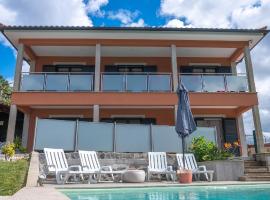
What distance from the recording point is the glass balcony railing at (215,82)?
15023 millimetres

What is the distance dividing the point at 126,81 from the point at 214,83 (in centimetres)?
412

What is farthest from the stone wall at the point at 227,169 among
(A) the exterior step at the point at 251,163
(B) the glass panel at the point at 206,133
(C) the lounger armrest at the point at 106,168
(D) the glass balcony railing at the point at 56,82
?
(D) the glass balcony railing at the point at 56,82

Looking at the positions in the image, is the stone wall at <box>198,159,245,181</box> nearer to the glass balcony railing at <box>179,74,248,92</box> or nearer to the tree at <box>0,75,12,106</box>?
the glass balcony railing at <box>179,74,248,92</box>

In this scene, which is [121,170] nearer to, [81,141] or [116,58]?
[81,141]

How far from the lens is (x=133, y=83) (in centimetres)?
1491

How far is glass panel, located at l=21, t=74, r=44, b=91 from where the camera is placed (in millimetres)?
14414

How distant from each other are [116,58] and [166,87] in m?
4.15

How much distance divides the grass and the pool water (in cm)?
107

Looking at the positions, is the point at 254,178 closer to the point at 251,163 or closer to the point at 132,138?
the point at 251,163

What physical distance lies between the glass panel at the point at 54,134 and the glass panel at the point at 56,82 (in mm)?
3747

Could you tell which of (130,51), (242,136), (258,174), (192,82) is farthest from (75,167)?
(242,136)

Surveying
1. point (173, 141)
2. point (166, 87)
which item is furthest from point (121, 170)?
point (166, 87)

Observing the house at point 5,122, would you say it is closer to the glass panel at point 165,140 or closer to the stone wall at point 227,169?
the glass panel at point 165,140

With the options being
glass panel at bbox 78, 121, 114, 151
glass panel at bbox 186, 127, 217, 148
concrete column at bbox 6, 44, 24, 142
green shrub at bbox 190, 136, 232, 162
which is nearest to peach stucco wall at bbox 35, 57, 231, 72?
concrete column at bbox 6, 44, 24, 142
